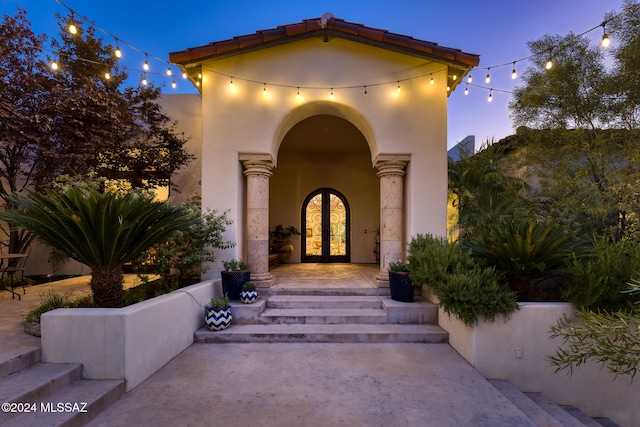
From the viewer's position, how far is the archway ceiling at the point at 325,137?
26.2ft

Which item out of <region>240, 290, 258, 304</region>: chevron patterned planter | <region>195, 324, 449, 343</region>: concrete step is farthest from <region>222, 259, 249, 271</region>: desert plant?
<region>195, 324, 449, 343</region>: concrete step

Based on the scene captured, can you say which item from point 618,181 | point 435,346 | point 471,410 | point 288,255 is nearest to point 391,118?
point 618,181

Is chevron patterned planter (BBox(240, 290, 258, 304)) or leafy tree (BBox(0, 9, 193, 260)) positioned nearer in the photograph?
chevron patterned planter (BBox(240, 290, 258, 304))

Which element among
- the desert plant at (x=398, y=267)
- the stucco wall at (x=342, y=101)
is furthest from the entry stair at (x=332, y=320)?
the stucco wall at (x=342, y=101)

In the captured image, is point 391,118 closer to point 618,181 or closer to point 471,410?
point 618,181

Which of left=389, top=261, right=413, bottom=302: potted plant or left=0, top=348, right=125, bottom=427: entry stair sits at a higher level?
left=389, top=261, right=413, bottom=302: potted plant

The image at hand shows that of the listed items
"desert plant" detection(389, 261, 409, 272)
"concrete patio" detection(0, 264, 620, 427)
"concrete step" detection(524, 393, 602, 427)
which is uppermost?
"desert plant" detection(389, 261, 409, 272)

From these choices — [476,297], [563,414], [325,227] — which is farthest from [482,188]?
[563,414]

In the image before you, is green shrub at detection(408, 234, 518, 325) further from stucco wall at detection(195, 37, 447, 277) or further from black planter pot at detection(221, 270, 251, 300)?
black planter pot at detection(221, 270, 251, 300)

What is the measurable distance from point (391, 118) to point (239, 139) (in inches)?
121

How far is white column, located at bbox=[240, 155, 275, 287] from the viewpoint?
5.89m

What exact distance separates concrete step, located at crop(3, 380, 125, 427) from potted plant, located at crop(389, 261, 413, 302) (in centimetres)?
402

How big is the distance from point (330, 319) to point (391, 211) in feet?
8.13

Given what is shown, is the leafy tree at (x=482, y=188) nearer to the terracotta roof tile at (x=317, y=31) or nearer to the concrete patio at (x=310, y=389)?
the terracotta roof tile at (x=317, y=31)
